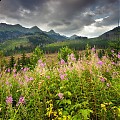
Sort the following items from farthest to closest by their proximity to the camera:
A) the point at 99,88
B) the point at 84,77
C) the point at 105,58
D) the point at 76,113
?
the point at 105,58 < the point at 84,77 < the point at 99,88 < the point at 76,113

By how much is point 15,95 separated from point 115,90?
2.98 meters

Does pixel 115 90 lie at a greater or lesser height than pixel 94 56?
lesser

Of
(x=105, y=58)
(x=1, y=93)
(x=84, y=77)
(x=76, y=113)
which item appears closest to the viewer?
(x=76, y=113)

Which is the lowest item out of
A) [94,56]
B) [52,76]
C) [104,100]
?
[104,100]

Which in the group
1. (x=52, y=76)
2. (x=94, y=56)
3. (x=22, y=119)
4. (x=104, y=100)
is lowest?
(x=22, y=119)

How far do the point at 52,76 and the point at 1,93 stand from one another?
62.2 inches

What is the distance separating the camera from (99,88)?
511cm

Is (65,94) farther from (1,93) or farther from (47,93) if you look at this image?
(1,93)

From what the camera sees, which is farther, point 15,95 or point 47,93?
point 15,95

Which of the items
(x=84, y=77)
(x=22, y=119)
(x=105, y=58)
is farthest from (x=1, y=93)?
(x=105, y=58)

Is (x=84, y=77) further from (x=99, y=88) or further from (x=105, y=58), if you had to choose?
(x=105, y=58)

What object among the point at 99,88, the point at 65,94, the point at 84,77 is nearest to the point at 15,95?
the point at 65,94

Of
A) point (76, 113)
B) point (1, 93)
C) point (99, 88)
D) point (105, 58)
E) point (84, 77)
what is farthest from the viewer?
point (105, 58)

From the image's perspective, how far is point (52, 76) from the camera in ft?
20.9
